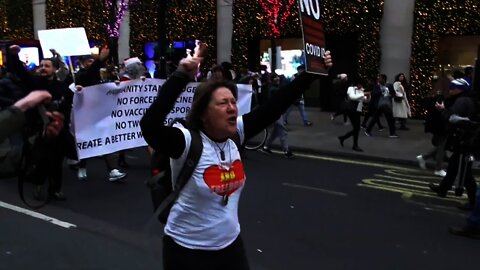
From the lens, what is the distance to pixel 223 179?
2627mm

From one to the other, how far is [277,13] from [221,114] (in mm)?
16713

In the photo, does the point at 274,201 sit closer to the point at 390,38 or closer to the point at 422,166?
the point at 422,166

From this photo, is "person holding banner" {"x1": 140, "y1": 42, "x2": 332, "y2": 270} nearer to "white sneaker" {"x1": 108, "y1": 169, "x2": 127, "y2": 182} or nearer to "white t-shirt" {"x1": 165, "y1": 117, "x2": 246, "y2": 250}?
"white t-shirt" {"x1": 165, "y1": 117, "x2": 246, "y2": 250}

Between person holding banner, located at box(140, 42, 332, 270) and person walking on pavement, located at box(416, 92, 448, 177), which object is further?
person walking on pavement, located at box(416, 92, 448, 177)

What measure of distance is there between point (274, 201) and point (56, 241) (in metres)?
2.77

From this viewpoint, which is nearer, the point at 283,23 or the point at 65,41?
the point at 65,41

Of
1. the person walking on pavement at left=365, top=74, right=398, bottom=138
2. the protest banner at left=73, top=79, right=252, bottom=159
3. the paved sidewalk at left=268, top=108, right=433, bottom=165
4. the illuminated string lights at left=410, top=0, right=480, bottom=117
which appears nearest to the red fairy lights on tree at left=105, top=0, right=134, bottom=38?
the paved sidewalk at left=268, top=108, right=433, bottom=165

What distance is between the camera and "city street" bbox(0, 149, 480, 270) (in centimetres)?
473

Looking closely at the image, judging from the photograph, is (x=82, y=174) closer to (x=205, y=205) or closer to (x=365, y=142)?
(x=205, y=205)

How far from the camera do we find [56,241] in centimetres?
516

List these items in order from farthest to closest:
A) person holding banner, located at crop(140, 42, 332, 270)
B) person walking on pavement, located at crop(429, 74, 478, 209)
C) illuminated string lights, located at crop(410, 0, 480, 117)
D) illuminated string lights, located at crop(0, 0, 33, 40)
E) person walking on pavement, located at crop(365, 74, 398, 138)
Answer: illuminated string lights, located at crop(0, 0, 33, 40) < illuminated string lights, located at crop(410, 0, 480, 117) < person walking on pavement, located at crop(365, 74, 398, 138) < person walking on pavement, located at crop(429, 74, 478, 209) < person holding banner, located at crop(140, 42, 332, 270)

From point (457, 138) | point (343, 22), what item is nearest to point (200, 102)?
point (457, 138)

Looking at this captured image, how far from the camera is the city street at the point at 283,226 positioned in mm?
4734

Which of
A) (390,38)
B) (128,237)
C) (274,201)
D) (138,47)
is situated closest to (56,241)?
(128,237)
